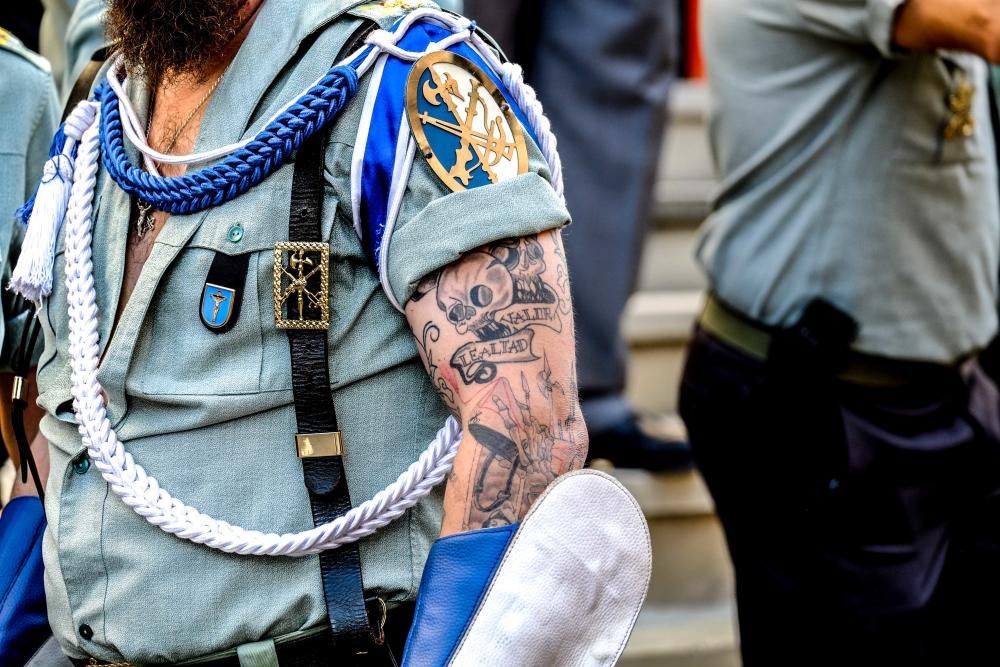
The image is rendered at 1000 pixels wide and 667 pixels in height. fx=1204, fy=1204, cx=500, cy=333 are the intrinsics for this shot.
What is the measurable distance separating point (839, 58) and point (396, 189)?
4.45ft

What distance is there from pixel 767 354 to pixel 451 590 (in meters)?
1.36

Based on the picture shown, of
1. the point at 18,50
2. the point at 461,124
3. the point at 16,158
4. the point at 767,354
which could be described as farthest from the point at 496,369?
the point at 767,354

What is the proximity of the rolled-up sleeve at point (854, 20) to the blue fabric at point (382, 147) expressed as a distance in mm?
1102

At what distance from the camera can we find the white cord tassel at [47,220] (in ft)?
5.12

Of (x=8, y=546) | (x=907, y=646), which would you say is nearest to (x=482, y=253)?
(x=8, y=546)

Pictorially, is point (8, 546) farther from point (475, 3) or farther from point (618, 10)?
point (618, 10)

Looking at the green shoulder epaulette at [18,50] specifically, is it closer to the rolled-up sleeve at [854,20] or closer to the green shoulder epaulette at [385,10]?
the green shoulder epaulette at [385,10]

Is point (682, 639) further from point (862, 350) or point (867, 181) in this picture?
point (867, 181)

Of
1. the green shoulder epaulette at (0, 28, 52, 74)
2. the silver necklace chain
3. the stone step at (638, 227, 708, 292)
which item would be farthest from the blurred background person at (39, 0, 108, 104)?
the stone step at (638, 227, 708, 292)

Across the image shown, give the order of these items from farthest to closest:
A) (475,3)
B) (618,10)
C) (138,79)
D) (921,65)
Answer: (618,10) → (475,3) → (921,65) → (138,79)

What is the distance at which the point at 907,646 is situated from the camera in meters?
2.41

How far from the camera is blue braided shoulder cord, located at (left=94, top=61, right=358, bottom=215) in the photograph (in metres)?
1.40

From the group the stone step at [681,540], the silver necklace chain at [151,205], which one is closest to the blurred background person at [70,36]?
the silver necklace chain at [151,205]

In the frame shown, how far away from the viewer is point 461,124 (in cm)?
139
